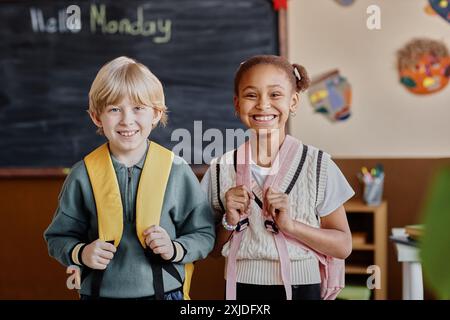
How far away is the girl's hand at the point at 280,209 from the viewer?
755mm

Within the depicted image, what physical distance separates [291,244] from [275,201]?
6 cm

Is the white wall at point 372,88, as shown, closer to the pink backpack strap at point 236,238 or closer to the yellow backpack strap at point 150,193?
the pink backpack strap at point 236,238

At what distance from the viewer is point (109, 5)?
51.0 inches

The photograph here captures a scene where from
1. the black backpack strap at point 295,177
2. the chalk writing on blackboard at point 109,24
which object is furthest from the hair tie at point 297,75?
the chalk writing on blackboard at point 109,24

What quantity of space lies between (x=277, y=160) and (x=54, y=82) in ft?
2.91

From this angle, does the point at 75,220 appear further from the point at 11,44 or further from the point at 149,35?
the point at 11,44

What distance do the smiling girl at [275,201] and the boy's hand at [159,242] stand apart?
0.25 ft

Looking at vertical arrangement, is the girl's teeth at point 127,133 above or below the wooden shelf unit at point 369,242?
above

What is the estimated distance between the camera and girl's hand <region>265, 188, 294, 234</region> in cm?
76

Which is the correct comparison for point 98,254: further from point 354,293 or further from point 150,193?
point 354,293

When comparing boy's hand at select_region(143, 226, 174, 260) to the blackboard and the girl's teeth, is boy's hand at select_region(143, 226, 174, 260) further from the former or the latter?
the blackboard
